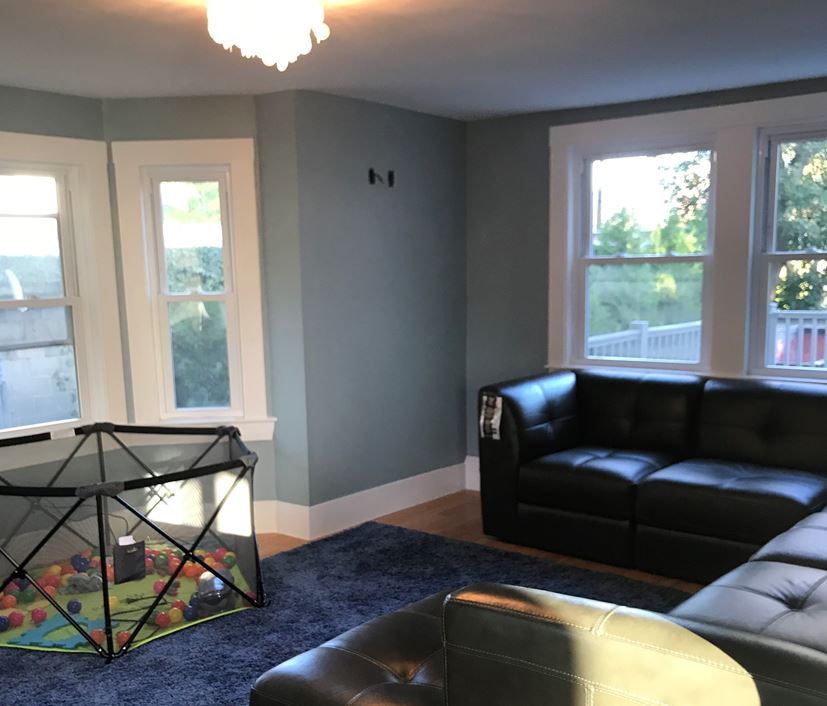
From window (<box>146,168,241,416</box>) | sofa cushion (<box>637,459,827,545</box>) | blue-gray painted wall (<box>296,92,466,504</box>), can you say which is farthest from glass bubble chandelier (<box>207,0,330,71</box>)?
sofa cushion (<box>637,459,827,545</box>)

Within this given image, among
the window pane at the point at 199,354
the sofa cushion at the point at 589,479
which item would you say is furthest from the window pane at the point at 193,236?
the sofa cushion at the point at 589,479

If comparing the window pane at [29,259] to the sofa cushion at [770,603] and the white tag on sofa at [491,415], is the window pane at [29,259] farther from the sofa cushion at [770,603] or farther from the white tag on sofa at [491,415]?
the sofa cushion at [770,603]

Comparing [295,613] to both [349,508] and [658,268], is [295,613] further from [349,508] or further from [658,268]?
[658,268]

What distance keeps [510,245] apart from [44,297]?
8.50ft

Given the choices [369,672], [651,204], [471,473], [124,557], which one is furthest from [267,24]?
[471,473]

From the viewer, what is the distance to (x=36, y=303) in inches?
154

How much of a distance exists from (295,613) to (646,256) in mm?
2669

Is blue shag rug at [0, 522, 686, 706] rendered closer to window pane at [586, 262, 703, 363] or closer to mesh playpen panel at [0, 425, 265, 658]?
mesh playpen panel at [0, 425, 265, 658]

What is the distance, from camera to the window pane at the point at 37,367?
3865mm

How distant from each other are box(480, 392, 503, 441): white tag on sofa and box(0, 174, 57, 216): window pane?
7.66ft

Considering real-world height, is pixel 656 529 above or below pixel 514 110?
below

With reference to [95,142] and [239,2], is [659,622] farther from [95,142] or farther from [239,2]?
[95,142]

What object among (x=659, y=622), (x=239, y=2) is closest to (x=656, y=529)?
(x=659, y=622)

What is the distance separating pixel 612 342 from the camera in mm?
4656
